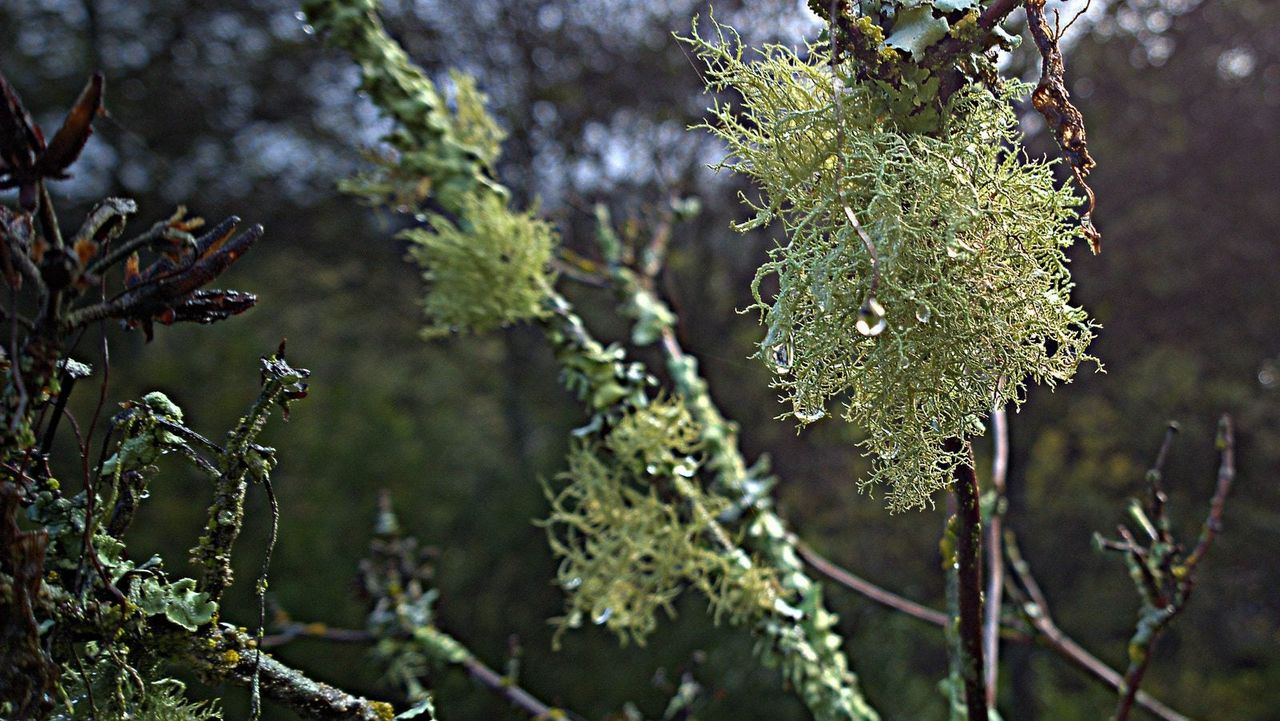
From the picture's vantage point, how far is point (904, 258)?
0.28 m

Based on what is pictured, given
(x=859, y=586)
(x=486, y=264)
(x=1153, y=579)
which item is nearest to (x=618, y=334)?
(x=859, y=586)

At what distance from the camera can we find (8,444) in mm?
225

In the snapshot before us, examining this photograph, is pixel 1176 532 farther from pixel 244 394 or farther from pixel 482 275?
pixel 244 394

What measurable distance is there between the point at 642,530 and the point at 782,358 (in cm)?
22

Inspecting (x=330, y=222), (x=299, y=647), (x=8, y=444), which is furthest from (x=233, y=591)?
(x=8, y=444)

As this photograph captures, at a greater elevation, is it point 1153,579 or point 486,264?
point 1153,579

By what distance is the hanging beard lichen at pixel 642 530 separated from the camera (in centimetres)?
49

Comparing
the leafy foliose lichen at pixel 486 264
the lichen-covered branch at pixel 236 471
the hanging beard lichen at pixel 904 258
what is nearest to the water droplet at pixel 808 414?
the hanging beard lichen at pixel 904 258

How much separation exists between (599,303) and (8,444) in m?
2.60

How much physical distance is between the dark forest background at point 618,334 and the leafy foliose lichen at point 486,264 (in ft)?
2.20

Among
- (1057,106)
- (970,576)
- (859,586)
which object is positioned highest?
(1057,106)

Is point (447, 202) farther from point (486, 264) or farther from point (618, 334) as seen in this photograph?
point (618, 334)

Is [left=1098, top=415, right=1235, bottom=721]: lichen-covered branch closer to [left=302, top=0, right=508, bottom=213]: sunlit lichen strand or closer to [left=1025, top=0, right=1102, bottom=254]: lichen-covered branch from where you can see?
[left=1025, top=0, right=1102, bottom=254]: lichen-covered branch

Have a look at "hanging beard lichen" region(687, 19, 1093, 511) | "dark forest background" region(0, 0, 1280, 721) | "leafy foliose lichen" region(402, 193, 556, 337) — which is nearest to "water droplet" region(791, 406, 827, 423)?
"hanging beard lichen" region(687, 19, 1093, 511)
